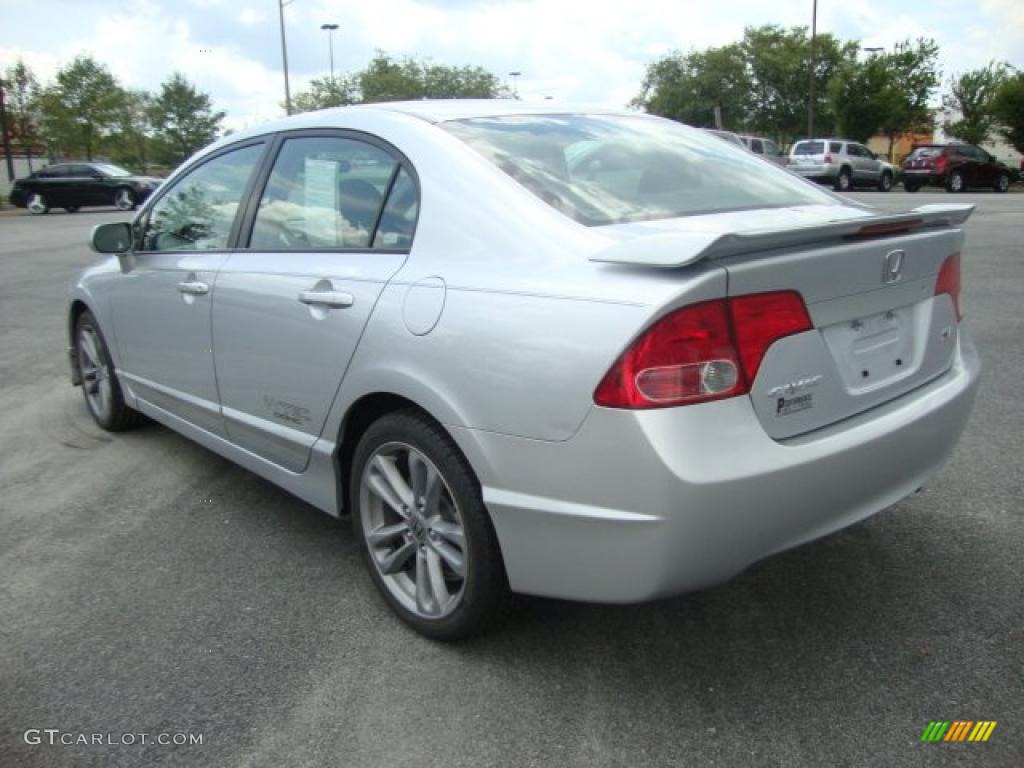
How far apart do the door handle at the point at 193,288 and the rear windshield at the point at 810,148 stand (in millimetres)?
30122

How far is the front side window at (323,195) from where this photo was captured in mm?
3010

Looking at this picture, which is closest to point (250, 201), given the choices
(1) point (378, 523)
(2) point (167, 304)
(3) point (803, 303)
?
(2) point (167, 304)

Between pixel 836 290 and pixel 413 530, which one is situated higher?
pixel 836 290

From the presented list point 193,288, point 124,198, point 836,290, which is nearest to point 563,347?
point 836,290

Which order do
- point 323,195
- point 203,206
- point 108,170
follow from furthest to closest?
point 108,170
point 203,206
point 323,195

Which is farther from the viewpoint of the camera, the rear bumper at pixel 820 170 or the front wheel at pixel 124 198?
the rear bumper at pixel 820 170

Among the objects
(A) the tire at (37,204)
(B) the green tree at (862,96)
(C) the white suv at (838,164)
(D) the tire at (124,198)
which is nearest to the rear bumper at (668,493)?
(C) the white suv at (838,164)

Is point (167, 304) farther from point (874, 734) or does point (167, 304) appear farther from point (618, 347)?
point (874, 734)

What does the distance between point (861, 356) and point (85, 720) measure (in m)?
2.33

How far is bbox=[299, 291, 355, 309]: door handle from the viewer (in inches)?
111

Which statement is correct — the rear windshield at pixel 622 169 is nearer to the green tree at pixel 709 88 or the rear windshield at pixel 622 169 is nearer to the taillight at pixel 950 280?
the taillight at pixel 950 280

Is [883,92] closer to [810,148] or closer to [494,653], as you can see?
[810,148]

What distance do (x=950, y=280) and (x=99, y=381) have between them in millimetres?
4271

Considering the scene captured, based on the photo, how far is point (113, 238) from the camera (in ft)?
14.2
